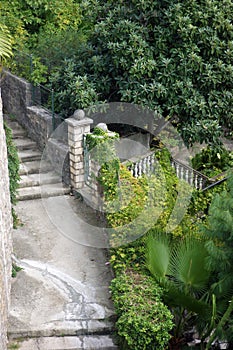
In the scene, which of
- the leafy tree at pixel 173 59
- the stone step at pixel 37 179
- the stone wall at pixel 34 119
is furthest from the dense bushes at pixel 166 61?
the stone step at pixel 37 179

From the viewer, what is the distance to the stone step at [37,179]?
13.6 meters

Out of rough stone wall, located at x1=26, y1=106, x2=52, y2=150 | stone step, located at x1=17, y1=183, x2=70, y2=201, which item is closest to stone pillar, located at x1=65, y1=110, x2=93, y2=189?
stone step, located at x1=17, y1=183, x2=70, y2=201

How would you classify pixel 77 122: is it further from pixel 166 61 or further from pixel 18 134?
pixel 18 134

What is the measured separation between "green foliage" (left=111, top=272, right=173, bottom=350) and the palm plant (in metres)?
0.26

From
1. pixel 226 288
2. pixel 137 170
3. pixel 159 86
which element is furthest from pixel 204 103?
pixel 226 288

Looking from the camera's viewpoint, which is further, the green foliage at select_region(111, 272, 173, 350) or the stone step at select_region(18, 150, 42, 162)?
the stone step at select_region(18, 150, 42, 162)

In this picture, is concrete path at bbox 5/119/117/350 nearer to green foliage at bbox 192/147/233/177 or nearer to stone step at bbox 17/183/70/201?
stone step at bbox 17/183/70/201

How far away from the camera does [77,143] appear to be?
13055 millimetres

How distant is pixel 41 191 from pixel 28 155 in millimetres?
1337

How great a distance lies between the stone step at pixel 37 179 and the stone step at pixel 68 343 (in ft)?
14.8

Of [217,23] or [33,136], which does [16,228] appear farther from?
[217,23]

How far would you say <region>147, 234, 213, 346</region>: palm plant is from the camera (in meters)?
9.55

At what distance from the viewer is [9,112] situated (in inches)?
640

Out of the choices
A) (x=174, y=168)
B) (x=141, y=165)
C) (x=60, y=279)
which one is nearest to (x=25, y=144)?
(x=141, y=165)
